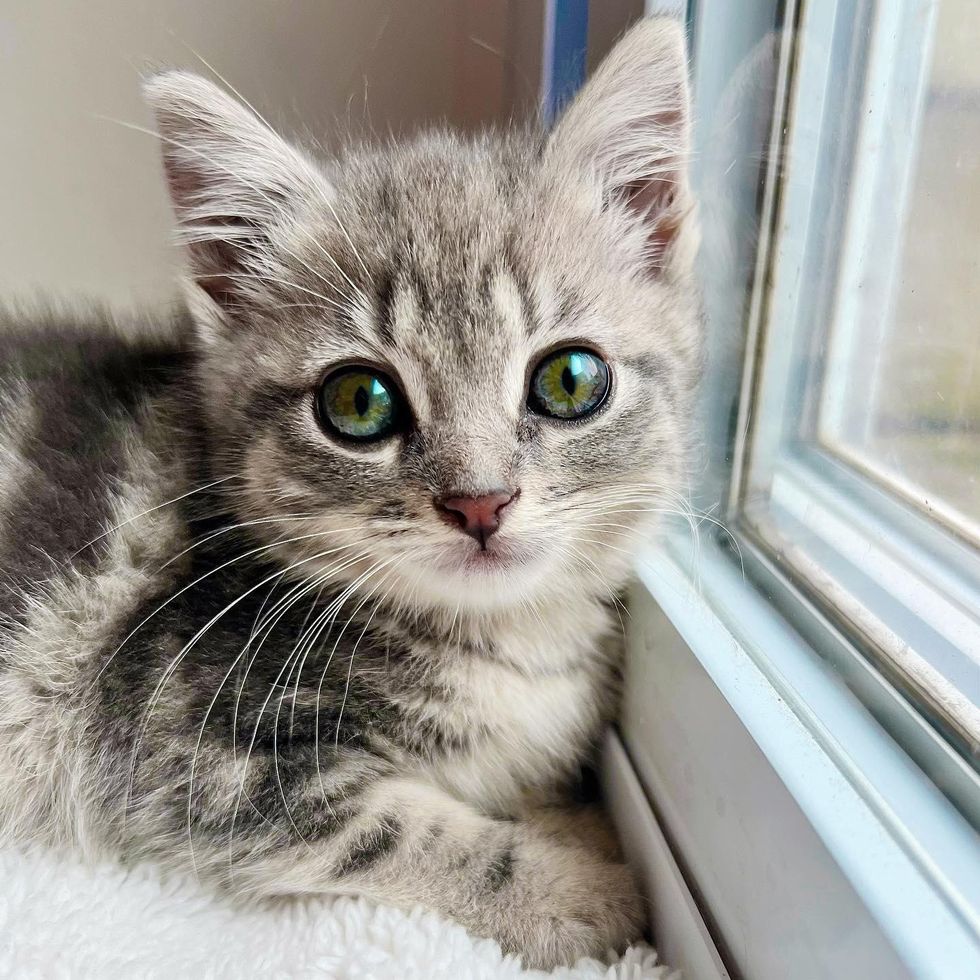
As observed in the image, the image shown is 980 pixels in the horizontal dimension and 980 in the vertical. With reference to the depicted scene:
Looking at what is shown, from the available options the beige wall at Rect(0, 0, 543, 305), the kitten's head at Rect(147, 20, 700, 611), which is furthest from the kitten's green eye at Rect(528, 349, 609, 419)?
the beige wall at Rect(0, 0, 543, 305)

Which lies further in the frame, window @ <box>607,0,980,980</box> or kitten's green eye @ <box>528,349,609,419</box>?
kitten's green eye @ <box>528,349,609,419</box>

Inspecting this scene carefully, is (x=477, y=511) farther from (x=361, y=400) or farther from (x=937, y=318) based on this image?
(x=937, y=318)

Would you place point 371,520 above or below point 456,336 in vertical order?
below

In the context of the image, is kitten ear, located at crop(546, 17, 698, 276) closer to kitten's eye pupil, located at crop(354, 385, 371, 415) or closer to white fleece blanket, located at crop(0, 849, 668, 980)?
kitten's eye pupil, located at crop(354, 385, 371, 415)

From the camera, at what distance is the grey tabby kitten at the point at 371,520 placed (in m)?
0.69

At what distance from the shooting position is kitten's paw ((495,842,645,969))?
0.66 meters

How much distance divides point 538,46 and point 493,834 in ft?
3.12

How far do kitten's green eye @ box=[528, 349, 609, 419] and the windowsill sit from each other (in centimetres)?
21

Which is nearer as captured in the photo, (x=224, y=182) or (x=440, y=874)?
(x=440, y=874)

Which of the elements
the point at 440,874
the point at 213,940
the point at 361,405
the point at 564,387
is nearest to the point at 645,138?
the point at 564,387

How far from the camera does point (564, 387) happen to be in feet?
2.31

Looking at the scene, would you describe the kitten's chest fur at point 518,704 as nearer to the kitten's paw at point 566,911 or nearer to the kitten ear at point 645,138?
the kitten's paw at point 566,911

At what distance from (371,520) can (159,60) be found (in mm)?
848

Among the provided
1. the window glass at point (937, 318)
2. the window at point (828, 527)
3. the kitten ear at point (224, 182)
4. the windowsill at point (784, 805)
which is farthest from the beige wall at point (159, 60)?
the windowsill at point (784, 805)
